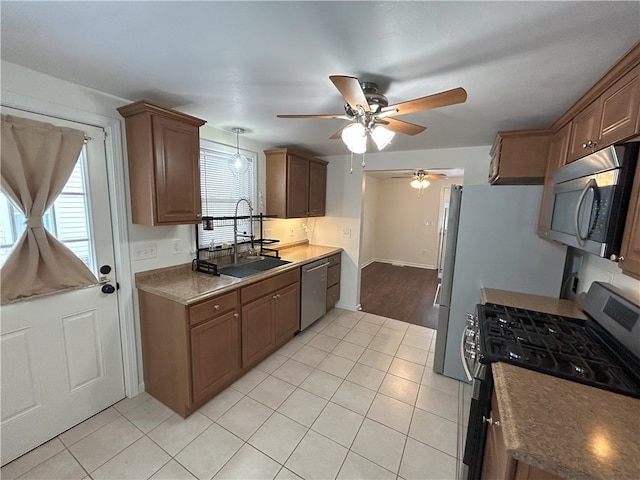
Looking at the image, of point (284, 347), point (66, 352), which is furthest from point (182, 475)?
point (284, 347)

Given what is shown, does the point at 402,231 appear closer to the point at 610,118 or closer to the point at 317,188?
the point at 317,188

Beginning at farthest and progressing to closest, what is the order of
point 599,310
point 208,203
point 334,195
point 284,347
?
1. point 334,195
2. point 284,347
3. point 208,203
4. point 599,310

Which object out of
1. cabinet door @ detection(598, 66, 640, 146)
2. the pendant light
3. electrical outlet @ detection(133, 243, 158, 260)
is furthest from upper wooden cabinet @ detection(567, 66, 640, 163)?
electrical outlet @ detection(133, 243, 158, 260)

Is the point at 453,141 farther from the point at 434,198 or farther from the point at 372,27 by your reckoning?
the point at 434,198

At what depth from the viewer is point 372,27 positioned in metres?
1.08

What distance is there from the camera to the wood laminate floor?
3893mm

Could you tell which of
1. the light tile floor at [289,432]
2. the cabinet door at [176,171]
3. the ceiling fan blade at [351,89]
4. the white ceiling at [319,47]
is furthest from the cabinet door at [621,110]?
the cabinet door at [176,171]

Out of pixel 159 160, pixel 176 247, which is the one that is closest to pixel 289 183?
pixel 176 247

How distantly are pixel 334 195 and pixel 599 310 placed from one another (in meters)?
3.05

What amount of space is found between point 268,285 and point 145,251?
3.46 feet

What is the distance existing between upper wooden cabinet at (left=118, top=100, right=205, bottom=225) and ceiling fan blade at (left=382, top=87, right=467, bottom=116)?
1494mm

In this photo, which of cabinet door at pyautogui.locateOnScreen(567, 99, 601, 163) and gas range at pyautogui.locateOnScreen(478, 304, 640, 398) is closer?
gas range at pyautogui.locateOnScreen(478, 304, 640, 398)

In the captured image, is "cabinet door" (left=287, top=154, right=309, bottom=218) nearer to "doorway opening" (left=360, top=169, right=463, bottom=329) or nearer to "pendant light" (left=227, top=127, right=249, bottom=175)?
"pendant light" (left=227, top=127, right=249, bottom=175)

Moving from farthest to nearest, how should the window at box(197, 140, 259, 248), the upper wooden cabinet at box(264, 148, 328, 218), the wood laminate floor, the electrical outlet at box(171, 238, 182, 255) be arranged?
the wood laminate floor < the upper wooden cabinet at box(264, 148, 328, 218) < the window at box(197, 140, 259, 248) < the electrical outlet at box(171, 238, 182, 255)
